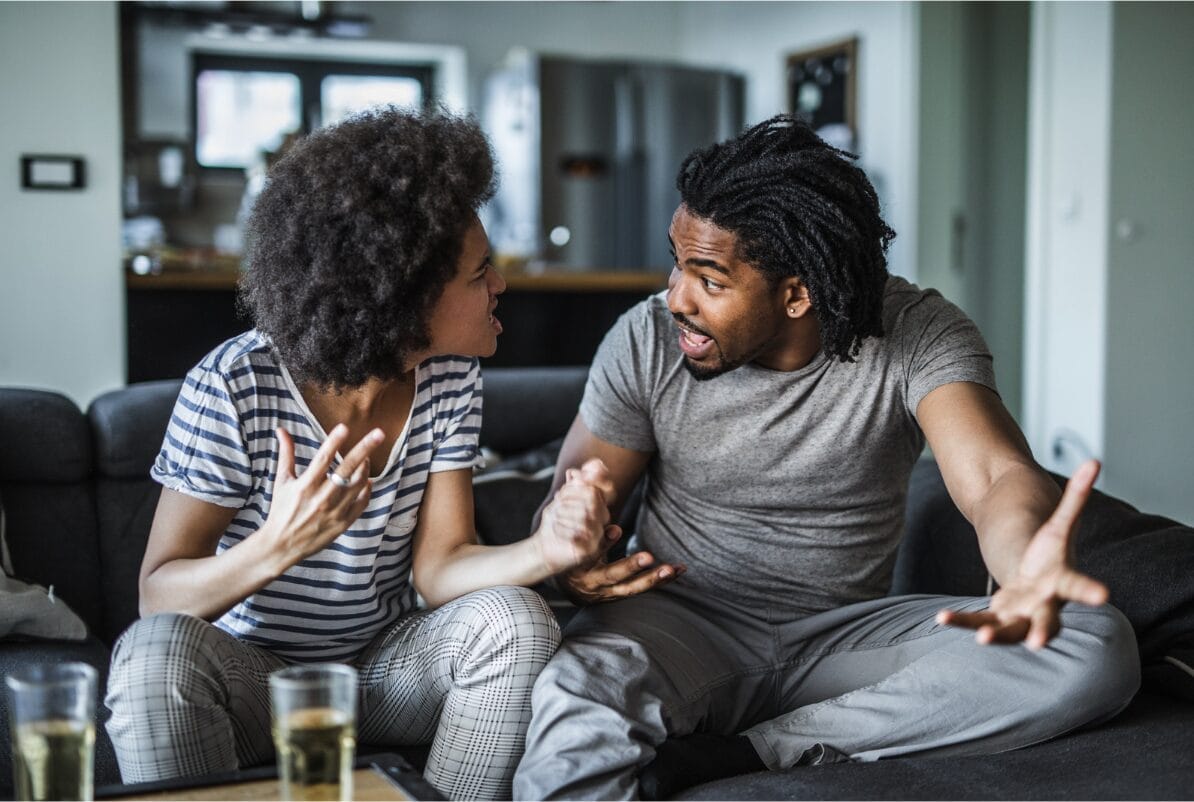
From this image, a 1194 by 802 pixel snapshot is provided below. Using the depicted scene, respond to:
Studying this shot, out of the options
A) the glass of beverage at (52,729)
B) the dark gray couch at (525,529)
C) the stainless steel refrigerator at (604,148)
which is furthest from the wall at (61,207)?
the stainless steel refrigerator at (604,148)

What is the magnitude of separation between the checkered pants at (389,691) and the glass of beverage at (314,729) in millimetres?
367

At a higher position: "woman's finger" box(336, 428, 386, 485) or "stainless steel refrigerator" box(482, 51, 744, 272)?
"stainless steel refrigerator" box(482, 51, 744, 272)

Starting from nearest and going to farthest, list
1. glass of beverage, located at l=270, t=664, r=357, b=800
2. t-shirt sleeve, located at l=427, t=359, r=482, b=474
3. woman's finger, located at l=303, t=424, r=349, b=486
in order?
1. glass of beverage, located at l=270, t=664, r=357, b=800
2. woman's finger, located at l=303, t=424, r=349, b=486
3. t-shirt sleeve, located at l=427, t=359, r=482, b=474

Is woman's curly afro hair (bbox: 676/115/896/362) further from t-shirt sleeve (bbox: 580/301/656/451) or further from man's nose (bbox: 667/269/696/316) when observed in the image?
t-shirt sleeve (bbox: 580/301/656/451)

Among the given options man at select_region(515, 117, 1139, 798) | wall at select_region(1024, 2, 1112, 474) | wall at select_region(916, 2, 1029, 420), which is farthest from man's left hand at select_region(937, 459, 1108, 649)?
wall at select_region(916, 2, 1029, 420)

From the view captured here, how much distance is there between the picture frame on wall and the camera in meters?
5.79

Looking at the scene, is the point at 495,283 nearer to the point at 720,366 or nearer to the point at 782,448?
the point at 720,366

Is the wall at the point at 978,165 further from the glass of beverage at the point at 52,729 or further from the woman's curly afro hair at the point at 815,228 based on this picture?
the glass of beverage at the point at 52,729

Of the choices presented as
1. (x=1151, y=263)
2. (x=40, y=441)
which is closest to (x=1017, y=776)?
(x=40, y=441)

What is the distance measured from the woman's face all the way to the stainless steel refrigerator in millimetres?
4887

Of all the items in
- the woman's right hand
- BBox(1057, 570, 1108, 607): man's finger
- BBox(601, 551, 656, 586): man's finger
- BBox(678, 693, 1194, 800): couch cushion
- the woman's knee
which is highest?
the woman's right hand

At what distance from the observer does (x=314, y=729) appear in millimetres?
984

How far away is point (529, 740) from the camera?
1.44 m

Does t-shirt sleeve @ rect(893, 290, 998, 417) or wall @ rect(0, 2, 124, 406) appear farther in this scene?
wall @ rect(0, 2, 124, 406)
